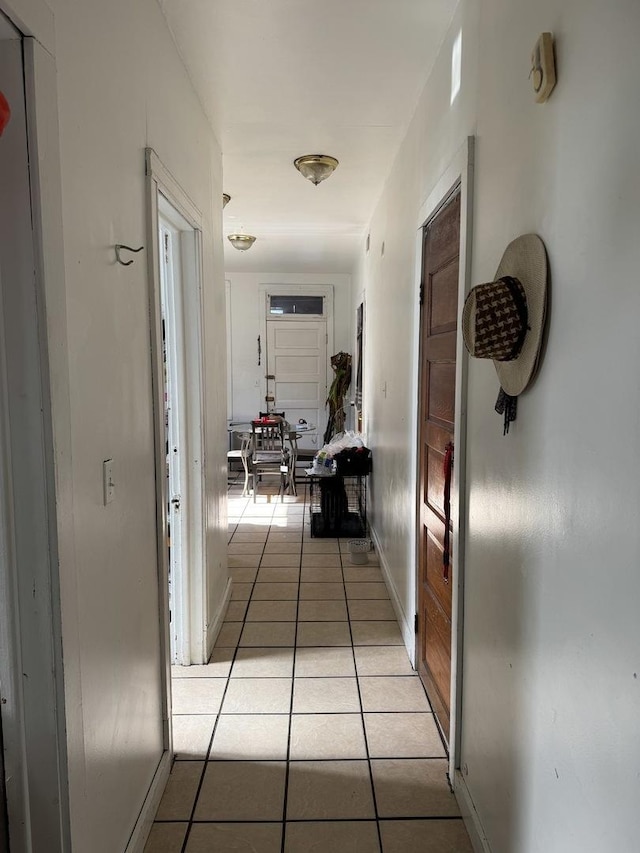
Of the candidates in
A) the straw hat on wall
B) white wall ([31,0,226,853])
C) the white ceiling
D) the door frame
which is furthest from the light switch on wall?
the white ceiling

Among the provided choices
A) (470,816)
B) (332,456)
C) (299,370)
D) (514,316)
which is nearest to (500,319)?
(514,316)

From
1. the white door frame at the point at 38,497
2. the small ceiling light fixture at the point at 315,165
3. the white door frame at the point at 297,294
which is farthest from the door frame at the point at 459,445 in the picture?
the white door frame at the point at 297,294

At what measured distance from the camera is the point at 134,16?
159 centimetres

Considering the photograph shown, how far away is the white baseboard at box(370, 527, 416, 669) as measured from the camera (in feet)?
8.88

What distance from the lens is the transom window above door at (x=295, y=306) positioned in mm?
7422

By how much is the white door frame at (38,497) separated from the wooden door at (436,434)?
1.30 metres

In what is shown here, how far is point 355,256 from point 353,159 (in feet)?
9.50

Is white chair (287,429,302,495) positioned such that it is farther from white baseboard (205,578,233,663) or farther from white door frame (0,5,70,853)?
white door frame (0,5,70,853)

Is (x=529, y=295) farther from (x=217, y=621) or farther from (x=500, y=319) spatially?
(x=217, y=621)

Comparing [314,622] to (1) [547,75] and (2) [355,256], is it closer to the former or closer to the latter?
(1) [547,75]

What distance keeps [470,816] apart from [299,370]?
241 inches

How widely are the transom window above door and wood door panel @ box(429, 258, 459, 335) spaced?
17.0 feet

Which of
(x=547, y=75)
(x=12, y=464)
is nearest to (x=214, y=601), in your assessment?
(x=12, y=464)

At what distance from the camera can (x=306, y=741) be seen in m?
2.15
